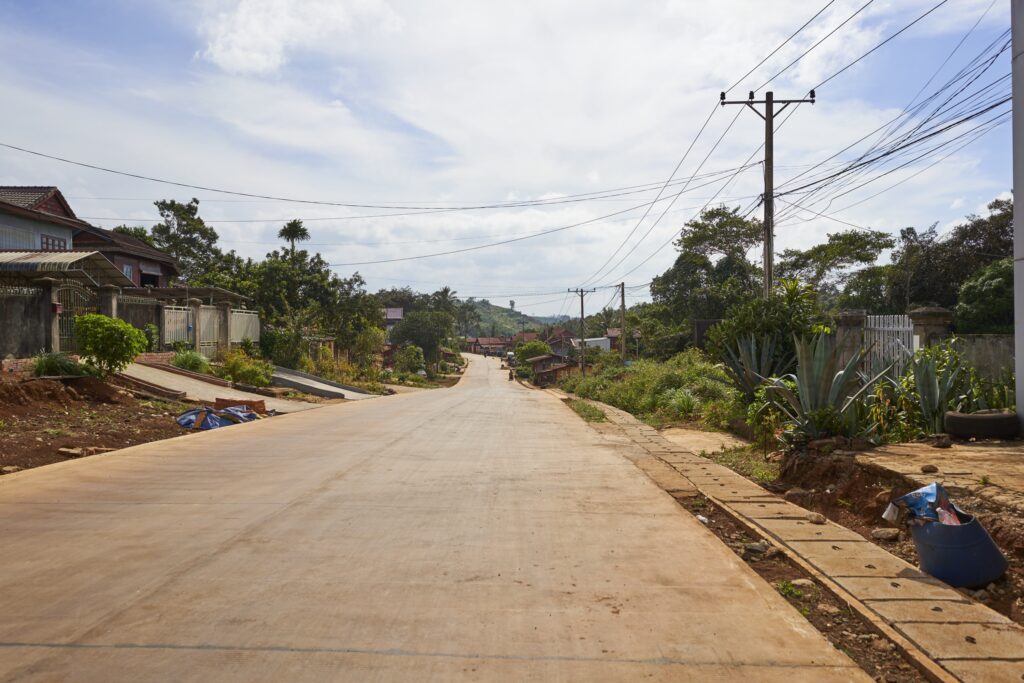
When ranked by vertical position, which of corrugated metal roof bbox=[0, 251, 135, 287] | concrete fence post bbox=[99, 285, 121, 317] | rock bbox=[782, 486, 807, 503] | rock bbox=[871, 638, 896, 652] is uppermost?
corrugated metal roof bbox=[0, 251, 135, 287]

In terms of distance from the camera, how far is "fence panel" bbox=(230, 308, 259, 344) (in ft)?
115

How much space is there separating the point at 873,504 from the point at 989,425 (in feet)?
9.19

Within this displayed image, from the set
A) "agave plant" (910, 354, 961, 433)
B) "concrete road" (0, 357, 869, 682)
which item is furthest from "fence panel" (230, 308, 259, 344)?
"agave plant" (910, 354, 961, 433)

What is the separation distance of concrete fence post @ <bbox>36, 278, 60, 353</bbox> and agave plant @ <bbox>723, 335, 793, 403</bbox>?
54.8ft

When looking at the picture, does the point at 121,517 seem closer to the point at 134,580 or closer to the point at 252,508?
the point at 252,508

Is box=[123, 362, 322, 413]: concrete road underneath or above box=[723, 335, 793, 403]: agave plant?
underneath

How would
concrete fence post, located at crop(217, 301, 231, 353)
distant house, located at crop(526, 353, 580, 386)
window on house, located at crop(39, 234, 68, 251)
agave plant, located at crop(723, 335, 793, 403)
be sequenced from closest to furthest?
agave plant, located at crop(723, 335, 793, 403) < window on house, located at crop(39, 234, 68, 251) < concrete fence post, located at crop(217, 301, 231, 353) < distant house, located at crop(526, 353, 580, 386)

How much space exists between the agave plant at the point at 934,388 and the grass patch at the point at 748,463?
2.06 meters

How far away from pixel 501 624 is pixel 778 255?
4261cm

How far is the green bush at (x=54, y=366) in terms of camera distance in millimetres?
16812

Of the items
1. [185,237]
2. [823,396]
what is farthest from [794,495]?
[185,237]

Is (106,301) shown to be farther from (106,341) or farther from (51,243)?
(51,243)

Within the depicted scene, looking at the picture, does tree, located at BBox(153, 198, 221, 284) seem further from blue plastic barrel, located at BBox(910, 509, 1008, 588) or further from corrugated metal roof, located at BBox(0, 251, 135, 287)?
blue plastic barrel, located at BBox(910, 509, 1008, 588)

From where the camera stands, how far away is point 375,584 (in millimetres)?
5164
